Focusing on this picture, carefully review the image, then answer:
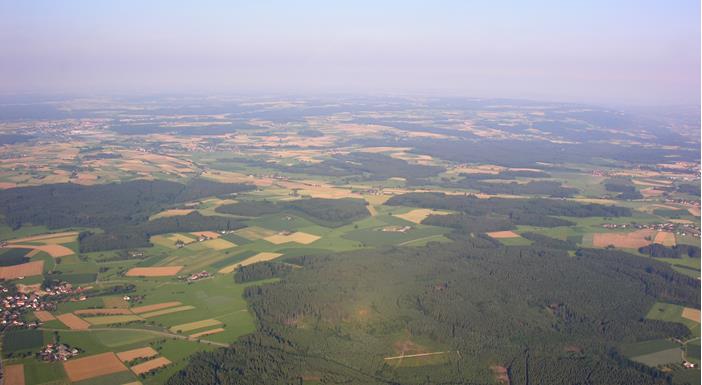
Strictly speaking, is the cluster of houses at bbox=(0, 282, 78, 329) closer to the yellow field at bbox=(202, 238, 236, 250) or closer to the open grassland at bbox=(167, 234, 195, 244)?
the open grassland at bbox=(167, 234, 195, 244)

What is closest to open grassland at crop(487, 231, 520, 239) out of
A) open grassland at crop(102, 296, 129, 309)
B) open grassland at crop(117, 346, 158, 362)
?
open grassland at crop(102, 296, 129, 309)

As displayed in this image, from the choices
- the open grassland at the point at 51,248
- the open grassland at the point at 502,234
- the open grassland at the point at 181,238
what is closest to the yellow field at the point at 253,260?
the open grassland at the point at 181,238

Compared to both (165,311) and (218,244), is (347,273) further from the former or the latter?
(218,244)

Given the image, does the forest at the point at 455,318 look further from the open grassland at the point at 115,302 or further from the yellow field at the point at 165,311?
the open grassland at the point at 115,302

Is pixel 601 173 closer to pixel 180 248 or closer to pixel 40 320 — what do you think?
pixel 180 248

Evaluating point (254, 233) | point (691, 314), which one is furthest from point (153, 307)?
point (691, 314)

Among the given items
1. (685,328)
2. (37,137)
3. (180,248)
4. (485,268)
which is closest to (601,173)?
(485,268)
